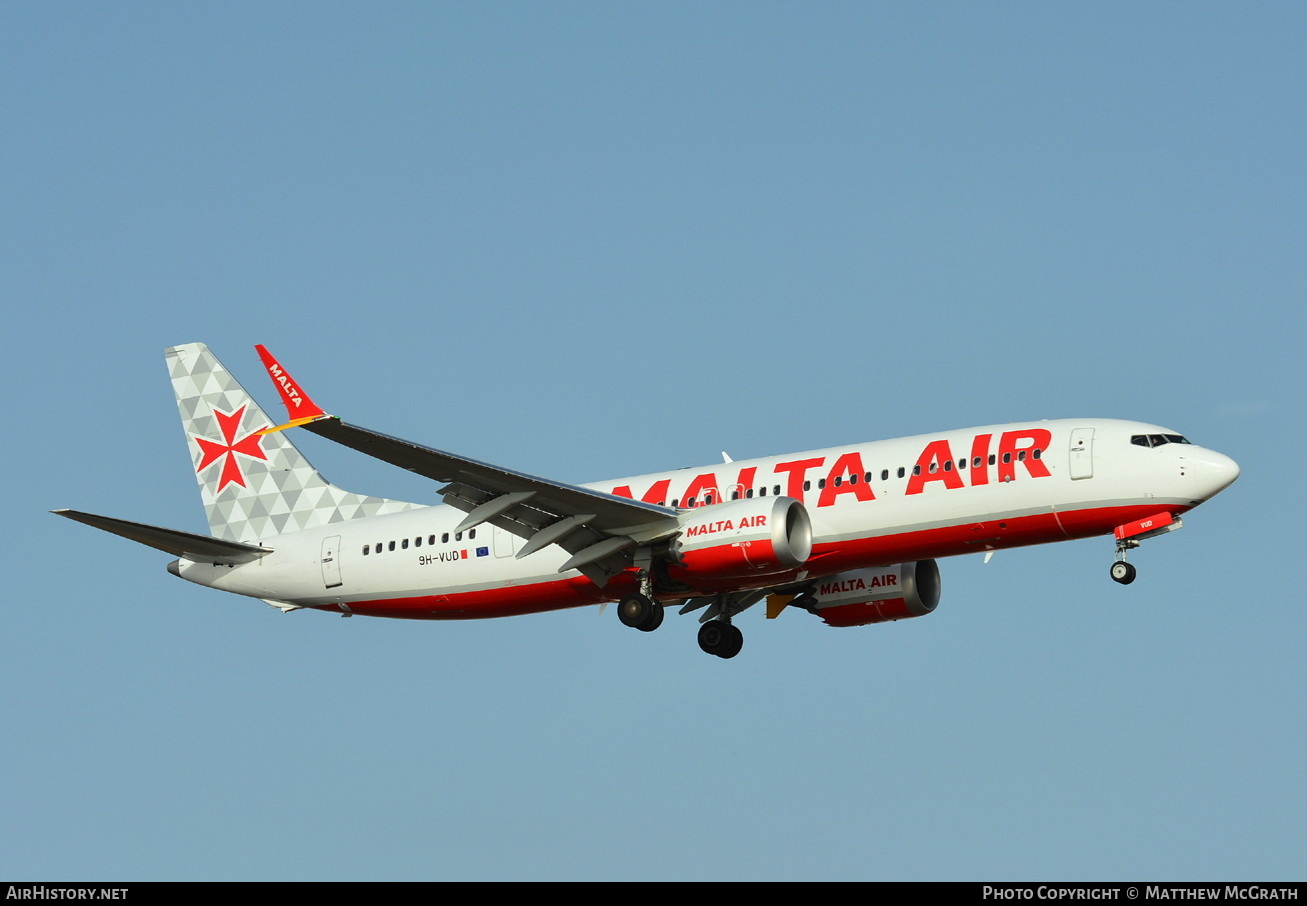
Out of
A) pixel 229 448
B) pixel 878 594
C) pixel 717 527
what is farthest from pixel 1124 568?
pixel 229 448

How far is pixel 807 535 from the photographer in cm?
4038

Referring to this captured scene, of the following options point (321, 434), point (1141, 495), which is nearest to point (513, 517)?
point (321, 434)

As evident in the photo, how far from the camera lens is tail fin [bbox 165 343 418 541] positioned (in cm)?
4812

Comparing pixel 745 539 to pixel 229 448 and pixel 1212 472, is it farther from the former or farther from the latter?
pixel 229 448

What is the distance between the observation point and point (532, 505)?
1610 inches

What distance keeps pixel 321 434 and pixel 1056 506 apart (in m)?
16.1

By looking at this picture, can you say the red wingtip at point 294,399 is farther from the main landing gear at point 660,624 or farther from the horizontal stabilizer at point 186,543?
the main landing gear at point 660,624

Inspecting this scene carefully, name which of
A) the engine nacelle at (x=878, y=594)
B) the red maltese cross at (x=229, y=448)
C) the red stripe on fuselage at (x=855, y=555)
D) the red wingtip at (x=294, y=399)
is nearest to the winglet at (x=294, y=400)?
the red wingtip at (x=294, y=399)

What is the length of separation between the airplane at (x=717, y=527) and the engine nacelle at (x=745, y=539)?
0.04 meters

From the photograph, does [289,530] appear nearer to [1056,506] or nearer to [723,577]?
[723,577]

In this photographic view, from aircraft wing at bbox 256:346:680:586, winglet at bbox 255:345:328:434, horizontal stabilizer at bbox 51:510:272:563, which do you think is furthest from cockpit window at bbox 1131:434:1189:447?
horizontal stabilizer at bbox 51:510:272:563

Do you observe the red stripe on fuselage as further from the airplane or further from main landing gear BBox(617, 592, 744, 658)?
main landing gear BBox(617, 592, 744, 658)

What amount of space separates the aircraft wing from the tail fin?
22.9ft
